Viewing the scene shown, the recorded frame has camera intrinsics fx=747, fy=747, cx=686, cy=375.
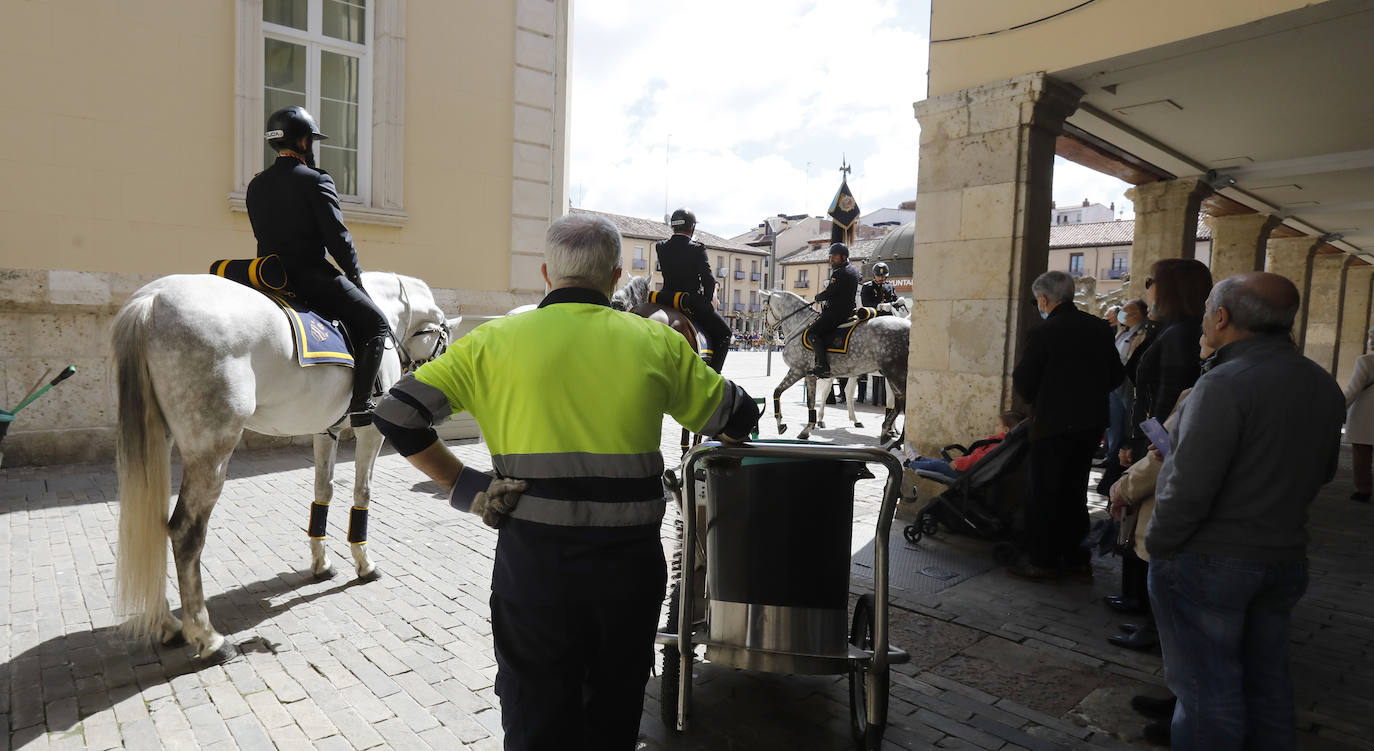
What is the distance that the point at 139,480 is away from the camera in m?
3.43

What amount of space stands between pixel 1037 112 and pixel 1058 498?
3.10 m

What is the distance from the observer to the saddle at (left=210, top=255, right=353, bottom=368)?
4137 millimetres

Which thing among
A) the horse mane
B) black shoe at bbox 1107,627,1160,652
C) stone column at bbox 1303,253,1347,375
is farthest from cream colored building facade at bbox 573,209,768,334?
black shoe at bbox 1107,627,1160,652

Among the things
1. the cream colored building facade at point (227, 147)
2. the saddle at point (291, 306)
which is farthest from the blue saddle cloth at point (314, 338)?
the cream colored building facade at point (227, 147)

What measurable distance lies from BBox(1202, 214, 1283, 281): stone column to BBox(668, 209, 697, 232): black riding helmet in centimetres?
915

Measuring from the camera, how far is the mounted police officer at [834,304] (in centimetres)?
1076

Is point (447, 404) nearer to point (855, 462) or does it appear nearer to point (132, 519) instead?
point (855, 462)

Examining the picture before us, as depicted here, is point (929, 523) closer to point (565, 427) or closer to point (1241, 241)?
point (565, 427)

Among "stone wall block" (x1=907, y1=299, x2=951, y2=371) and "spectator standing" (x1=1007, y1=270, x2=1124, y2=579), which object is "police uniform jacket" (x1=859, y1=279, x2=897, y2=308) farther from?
"spectator standing" (x1=1007, y1=270, x2=1124, y2=579)

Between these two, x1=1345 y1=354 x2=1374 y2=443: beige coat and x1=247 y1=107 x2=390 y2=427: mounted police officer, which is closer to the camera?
x1=247 y1=107 x2=390 y2=427: mounted police officer

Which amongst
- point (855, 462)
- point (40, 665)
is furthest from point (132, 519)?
point (855, 462)

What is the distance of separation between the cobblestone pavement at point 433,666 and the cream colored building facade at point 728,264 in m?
67.5

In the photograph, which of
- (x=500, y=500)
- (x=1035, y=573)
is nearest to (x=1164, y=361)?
(x=1035, y=573)

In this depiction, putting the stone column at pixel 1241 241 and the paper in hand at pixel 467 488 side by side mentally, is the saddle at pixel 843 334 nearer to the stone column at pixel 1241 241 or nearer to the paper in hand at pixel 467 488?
the stone column at pixel 1241 241
